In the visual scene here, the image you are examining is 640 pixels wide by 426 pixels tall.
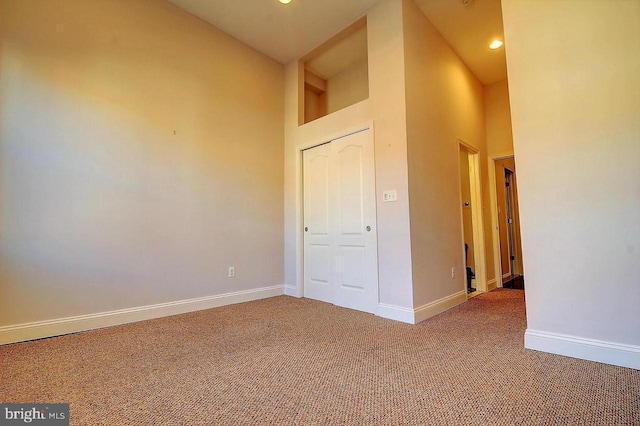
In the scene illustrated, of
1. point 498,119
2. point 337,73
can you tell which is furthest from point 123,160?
point 498,119

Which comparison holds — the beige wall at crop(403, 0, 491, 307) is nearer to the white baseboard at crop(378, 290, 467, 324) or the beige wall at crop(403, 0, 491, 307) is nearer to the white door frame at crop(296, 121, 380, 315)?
the white baseboard at crop(378, 290, 467, 324)

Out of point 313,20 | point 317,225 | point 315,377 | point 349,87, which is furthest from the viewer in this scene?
point 349,87

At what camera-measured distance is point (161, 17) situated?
3.08 metres

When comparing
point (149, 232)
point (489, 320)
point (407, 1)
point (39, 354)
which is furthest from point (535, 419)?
point (407, 1)

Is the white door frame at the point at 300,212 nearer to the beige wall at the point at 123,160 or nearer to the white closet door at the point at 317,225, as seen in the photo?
the white closet door at the point at 317,225

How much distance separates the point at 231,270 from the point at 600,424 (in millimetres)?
3236

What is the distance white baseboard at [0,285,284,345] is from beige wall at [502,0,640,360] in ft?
9.78

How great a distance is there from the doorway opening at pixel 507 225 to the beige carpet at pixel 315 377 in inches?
110

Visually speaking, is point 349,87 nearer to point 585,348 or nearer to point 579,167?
point 579,167

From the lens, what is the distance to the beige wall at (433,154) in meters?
2.89

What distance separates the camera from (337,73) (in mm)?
4559

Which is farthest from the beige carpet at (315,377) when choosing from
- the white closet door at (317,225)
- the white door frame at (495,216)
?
the white door frame at (495,216)

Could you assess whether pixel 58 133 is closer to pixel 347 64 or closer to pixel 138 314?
pixel 138 314

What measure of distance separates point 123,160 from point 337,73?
10.8 feet
